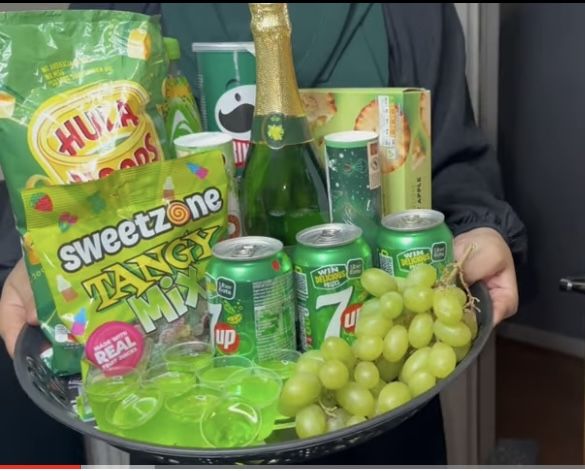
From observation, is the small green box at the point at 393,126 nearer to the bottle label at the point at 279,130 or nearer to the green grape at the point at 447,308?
the bottle label at the point at 279,130

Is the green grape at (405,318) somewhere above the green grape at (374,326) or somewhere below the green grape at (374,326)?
below

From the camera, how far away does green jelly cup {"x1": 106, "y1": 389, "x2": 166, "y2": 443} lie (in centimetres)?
57

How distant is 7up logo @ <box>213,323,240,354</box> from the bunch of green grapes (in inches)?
2.2

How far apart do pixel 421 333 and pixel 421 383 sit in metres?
0.05

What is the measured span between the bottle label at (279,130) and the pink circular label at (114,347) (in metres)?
0.22

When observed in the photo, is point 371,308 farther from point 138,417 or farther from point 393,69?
point 393,69

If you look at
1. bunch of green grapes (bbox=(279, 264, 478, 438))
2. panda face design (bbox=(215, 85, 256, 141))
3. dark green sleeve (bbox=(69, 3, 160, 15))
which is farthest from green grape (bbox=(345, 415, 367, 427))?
dark green sleeve (bbox=(69, 3, 160, 15))

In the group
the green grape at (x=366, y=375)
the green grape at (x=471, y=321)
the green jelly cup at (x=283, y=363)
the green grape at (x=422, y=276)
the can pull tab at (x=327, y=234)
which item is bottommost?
the green grape at (x=366, y=375)

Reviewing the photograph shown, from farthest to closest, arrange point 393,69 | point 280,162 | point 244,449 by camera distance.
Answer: point 393,69
point 280,162
point 244,449

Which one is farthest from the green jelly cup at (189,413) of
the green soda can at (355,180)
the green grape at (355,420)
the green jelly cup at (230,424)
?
the green soda can at (355,180)

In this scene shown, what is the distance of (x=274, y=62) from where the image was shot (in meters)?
0.68

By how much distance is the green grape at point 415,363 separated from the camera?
2.01 feet

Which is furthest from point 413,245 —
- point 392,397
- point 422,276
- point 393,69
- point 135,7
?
point 135,7

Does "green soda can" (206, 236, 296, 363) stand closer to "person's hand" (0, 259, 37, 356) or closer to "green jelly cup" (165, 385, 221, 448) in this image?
"green jelly cup" (165, 385, 221, 448)
